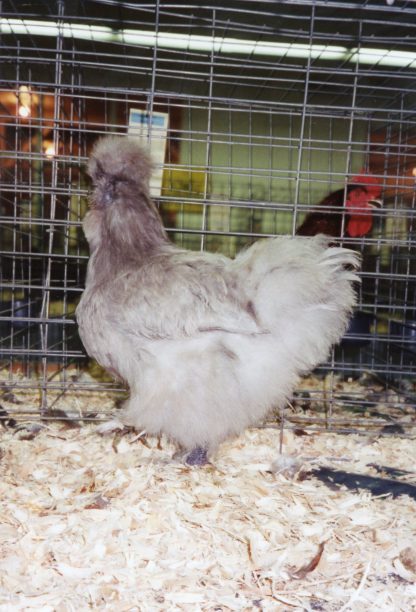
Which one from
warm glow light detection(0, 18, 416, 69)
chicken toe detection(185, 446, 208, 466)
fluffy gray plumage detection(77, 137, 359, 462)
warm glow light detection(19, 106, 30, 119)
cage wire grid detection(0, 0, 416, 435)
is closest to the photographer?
fluffy gray plumage detection(77, 137, 359, 462)

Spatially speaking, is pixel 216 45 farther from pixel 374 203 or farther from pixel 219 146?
pixel 374 203

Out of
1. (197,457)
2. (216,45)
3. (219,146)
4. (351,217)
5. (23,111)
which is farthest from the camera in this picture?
(219,146)

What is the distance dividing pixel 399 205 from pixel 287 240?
10.3 feet

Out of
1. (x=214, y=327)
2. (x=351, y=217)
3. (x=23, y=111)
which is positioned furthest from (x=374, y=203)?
(x=23, y=111)

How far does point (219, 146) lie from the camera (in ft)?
19.1

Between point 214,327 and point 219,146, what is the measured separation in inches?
169

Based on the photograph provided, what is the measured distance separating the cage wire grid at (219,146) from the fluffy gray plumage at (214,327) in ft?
1.99

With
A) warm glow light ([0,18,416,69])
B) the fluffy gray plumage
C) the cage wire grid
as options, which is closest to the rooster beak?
the cage wire grid

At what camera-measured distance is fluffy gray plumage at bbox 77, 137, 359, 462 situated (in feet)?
6.90

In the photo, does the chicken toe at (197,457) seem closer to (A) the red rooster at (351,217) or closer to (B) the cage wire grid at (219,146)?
(B) the cage wire grid at (219,146)

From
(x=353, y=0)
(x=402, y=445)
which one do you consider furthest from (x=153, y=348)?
(x=353, y=0)

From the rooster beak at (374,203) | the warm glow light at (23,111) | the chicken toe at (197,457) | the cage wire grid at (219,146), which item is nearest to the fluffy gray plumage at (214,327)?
the chicken toe at (197,457)

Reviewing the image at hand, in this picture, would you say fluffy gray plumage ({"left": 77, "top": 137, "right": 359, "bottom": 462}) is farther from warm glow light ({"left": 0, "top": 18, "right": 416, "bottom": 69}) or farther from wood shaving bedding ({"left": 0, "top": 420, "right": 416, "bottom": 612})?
warm glow light ({"left": 0, "top": 18, "right": 416, "bottom": 69})

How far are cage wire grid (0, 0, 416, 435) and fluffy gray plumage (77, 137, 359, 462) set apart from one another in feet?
1.99
